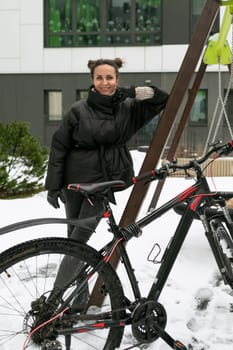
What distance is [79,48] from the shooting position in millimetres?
18344

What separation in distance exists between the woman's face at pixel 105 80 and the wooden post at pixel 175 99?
1.34ft

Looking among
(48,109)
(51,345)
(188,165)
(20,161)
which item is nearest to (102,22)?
(48,109)

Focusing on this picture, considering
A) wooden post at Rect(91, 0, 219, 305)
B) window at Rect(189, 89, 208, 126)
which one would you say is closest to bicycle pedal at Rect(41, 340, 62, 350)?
wooden post at Rect(91, 0, 219, 305)

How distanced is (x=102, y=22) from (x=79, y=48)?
1.34 metres

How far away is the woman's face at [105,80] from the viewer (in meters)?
3.02

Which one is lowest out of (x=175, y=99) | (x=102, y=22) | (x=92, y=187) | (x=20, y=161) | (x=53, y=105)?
(x=20, y=161)

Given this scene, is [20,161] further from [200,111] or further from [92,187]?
[200,111]

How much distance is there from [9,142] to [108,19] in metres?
11.5

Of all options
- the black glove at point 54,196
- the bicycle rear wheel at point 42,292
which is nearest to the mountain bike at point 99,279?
the bicycle rear wheel at point 42,292

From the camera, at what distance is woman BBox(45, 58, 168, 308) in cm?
302

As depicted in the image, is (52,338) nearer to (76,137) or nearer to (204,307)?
(76,137)

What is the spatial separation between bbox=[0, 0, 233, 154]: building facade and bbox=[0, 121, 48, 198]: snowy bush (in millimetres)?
9780

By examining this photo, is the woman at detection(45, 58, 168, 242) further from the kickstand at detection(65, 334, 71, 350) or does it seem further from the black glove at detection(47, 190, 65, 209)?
the kickstand at detection(65, 334, 71, 350)

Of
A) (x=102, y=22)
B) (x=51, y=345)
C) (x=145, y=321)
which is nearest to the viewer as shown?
(x=51, y=345)
